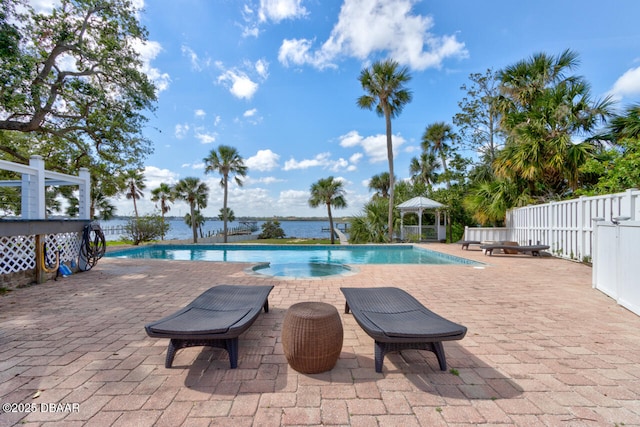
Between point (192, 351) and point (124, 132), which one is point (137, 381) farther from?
point (124, 132)

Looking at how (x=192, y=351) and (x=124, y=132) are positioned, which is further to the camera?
(x=124, y=132)

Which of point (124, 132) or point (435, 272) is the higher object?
point (124, 132)

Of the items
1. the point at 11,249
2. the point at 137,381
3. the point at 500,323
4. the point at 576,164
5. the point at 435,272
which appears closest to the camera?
the point at 137,381

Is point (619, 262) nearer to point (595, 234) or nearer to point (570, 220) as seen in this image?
point (595, 234)

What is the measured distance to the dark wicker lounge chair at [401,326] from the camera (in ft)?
7.18

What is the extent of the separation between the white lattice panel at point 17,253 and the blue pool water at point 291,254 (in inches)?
238

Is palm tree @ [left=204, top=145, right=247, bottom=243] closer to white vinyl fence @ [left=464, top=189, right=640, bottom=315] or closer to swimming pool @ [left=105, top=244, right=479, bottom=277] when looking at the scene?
swimming pool @ [left=105, top=244, right=479, bottom=277]

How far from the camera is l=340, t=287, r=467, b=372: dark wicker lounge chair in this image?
219cm

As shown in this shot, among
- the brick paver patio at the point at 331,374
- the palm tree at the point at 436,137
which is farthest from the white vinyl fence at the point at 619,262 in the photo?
the palm tree at the point at 436,137

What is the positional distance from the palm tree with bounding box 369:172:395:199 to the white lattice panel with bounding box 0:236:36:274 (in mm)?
25954

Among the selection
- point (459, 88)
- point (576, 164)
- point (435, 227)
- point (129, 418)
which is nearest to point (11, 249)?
point (129, 418)

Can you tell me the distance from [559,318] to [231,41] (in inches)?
453

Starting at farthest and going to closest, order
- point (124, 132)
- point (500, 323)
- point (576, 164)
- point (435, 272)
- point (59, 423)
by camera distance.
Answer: point (124, 132) → point (576, 164) → point (435, 272) → point (500, 323) → point (59, 423)

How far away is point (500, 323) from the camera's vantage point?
139 inches
